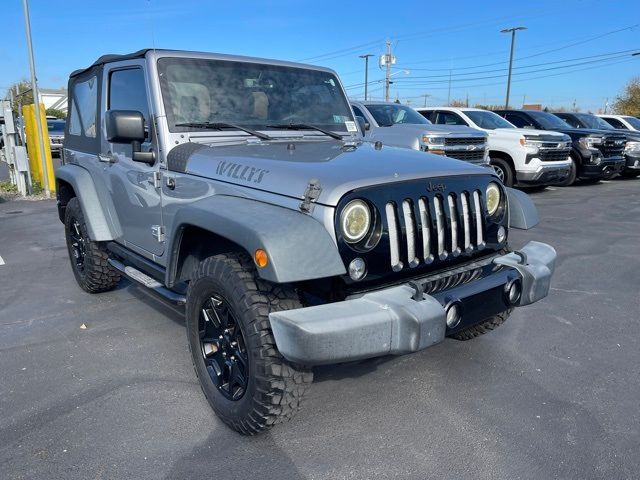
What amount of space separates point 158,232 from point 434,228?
1788 millimetres

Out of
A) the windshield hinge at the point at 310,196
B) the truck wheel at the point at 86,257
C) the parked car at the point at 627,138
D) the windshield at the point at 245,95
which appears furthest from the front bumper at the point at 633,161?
the windshield hinge at the point at 310,196

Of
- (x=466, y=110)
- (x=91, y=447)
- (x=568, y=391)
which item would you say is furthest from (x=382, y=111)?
(x=91, y=447)

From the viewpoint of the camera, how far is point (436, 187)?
9.07 ft

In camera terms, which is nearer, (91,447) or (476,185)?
(91,447)

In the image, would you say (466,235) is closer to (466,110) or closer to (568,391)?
(568,391)

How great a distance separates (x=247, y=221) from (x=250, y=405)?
883mm

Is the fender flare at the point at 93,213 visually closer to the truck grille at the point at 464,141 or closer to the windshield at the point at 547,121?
the truck grille at the point at 464,141

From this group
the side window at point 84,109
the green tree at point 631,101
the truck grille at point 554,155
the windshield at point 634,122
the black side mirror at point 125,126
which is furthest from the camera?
the green tree at point 631,101

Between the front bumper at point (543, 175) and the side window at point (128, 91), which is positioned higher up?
the side window at point (128, 91)

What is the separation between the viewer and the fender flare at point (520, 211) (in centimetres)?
336

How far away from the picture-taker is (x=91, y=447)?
259 centimetres

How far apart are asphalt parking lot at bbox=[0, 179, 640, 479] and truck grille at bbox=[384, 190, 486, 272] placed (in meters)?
0.88

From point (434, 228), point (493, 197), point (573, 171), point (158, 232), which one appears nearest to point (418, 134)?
point (573, 171)

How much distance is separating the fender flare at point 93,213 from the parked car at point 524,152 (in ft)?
26.1
